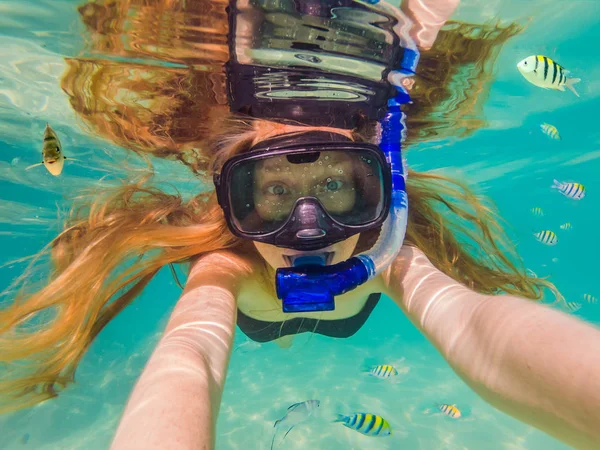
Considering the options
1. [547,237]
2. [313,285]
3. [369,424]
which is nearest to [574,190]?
[547,237]

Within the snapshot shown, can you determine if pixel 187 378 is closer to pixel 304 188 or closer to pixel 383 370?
pixel 304 188

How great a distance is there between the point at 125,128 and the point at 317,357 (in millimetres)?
15048

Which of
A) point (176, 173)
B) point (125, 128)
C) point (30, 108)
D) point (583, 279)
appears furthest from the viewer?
point (583, 279)

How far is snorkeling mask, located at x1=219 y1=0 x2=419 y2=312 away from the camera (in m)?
Result: 3.37

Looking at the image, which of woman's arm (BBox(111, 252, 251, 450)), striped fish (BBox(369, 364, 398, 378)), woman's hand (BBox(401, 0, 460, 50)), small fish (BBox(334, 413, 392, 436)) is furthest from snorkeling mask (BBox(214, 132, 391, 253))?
striped fish (BBox(369, 364, 398, 378))

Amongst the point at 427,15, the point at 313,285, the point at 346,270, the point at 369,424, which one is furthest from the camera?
the point at 369,424

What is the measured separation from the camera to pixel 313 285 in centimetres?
303

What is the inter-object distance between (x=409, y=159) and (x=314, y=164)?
43.0ft

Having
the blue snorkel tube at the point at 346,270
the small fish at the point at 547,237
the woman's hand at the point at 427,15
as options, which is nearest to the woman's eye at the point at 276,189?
the blue snorkel tube at the point at 346,270

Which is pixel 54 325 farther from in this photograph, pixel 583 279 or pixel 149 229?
pixel 583 279

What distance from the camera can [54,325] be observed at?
3592 millimetres

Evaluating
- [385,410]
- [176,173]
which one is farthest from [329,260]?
[176,173]

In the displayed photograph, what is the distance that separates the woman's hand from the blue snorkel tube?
75.7 inches

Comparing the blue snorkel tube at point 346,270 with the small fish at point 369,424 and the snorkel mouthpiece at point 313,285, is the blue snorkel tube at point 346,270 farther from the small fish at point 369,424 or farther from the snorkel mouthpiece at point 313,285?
the small fish at point 369,424
